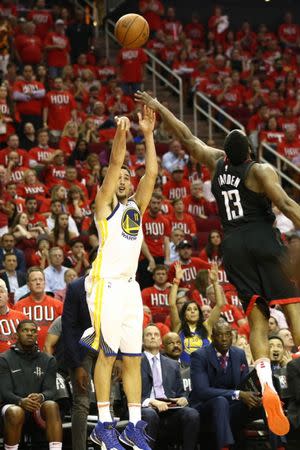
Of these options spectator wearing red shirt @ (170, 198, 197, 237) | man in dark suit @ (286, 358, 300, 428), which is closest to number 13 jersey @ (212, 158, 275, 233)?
man in dark suit @ (286, 358, 300, 428)

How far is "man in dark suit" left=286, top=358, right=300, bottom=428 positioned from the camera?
987 centimetres

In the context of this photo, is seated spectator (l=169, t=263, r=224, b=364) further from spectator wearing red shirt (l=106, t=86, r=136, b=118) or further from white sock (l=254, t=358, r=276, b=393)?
spectator wearing red shirt (l=106, t=86, r=136, b=118)

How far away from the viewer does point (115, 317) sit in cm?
745

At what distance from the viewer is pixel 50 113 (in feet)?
58.9

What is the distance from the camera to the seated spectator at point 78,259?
13391 millimetres

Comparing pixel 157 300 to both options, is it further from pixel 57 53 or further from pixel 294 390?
pixel 57 53

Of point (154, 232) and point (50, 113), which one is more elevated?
point (50, 113)

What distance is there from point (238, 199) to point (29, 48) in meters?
12.1

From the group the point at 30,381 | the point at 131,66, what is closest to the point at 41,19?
the point at 131,66

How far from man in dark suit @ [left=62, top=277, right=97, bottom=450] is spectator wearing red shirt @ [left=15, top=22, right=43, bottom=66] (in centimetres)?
1045

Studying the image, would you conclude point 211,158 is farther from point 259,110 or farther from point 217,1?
point 217,1

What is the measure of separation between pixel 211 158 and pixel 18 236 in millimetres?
6336

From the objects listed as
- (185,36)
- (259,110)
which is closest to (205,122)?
(259,110)

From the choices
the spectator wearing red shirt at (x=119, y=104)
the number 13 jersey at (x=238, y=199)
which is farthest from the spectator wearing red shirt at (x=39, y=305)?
the spectator wearing red shirt at (x=119, y=104)
